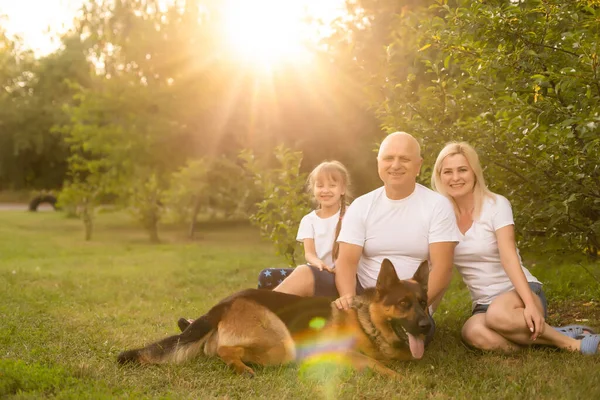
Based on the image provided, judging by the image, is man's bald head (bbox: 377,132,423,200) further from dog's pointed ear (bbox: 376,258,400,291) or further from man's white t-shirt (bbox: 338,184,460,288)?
dog's pointed ear (bbox: 376,258,400,291)

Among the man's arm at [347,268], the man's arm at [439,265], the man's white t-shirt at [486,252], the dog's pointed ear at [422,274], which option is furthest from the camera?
the man's white t-shirt at [486,252]

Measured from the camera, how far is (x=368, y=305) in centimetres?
432

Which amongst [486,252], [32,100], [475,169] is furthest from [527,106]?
[32,100]

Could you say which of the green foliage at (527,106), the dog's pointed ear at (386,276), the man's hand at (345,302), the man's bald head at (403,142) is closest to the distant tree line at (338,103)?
the green foliage at (527,106)

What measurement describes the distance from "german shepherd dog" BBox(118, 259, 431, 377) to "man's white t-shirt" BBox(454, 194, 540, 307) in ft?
2.07

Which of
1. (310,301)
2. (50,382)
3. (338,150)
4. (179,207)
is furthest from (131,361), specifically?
(179,207)

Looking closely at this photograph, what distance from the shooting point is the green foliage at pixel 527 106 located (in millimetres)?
4012

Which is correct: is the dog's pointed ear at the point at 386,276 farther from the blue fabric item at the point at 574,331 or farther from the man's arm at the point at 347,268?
the blue fabric item at the point at 574,331

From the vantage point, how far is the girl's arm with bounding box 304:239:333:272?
4.90 meters

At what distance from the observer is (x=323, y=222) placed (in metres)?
5.45

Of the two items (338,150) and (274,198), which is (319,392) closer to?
(274,198)

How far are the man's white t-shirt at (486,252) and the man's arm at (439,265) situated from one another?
11.9 inches

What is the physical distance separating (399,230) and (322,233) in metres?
1.07

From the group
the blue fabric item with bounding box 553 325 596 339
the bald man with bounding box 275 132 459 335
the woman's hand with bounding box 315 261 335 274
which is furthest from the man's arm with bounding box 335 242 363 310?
the blue fabric item with bounding box 553 325 596 339
